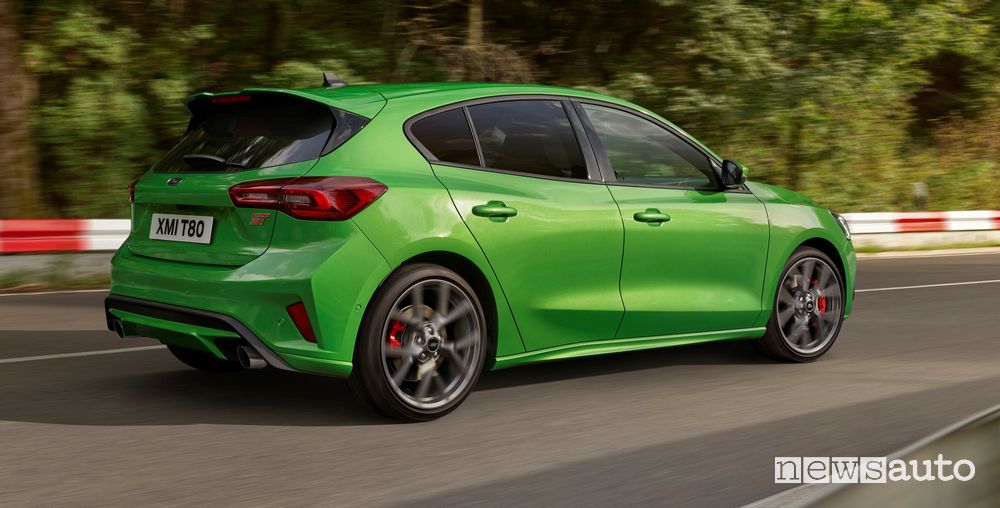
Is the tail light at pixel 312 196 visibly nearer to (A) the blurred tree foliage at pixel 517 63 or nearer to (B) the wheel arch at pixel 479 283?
(B) the wheel arch at pixel 479 283

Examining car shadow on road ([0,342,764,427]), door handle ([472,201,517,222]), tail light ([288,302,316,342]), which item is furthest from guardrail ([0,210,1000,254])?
A: tail light ([288,302,316,342])

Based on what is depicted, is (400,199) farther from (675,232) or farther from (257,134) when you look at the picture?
(675,232)

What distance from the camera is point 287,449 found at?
16.0ft

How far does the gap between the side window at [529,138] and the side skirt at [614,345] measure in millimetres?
890

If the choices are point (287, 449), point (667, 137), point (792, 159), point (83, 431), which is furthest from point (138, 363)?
point (792, 159)

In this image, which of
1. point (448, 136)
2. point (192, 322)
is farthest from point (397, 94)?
point (192, 322)

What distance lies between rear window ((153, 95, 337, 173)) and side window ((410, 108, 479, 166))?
46 centimetres

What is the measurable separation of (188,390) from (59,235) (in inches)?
272

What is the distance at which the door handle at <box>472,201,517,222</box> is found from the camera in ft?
18.3

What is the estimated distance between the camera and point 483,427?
5387 mm

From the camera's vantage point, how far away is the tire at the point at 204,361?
6457 millimetres

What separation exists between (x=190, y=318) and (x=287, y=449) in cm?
82

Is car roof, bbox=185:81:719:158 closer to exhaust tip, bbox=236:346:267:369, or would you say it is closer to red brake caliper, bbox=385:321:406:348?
red brake caliper, bbox=385:321:406:348

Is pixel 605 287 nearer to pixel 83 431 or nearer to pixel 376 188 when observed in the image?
pixel 376 188
